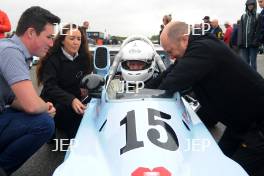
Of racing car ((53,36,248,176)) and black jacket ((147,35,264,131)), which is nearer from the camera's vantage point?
racing car ((53,36,248,176))

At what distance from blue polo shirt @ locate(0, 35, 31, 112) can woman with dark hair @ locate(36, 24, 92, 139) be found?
139 cm

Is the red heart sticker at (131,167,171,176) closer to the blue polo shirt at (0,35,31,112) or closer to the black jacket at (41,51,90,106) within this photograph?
the blue polo shirt at (0,35,31,112)

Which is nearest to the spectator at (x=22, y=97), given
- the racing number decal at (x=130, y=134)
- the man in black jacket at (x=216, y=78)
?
the racing number decal at (x=130, y=134)

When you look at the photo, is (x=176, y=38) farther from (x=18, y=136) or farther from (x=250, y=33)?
(x=250, y=33)

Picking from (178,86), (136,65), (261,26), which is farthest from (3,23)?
(261,26)

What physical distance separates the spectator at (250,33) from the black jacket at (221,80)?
564 centimetres

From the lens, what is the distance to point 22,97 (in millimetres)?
3428

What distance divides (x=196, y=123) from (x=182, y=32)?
2.93 feet

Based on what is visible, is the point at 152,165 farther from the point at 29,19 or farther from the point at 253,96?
the point at 29,19

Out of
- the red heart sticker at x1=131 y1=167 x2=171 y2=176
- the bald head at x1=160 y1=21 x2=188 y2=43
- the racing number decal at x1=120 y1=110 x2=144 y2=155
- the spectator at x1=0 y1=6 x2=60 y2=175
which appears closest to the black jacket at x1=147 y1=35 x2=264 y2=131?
the bald head at x1=160 y1=21 x2=188 y2=43

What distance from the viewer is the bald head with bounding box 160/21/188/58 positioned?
354 cm

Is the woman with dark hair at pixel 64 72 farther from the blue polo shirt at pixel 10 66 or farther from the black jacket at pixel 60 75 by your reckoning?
the blue polo shirt at pixel 10 66

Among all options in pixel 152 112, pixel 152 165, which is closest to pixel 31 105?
pixel 152 112

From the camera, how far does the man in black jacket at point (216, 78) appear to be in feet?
11.0
